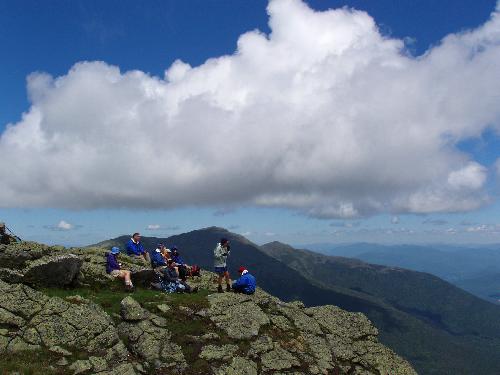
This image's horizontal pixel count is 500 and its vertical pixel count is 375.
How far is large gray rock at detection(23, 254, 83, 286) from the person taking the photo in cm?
2934

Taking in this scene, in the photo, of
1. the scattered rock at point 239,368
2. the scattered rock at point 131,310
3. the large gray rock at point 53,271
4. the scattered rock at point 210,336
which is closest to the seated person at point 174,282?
the scattered rock at point 131,310

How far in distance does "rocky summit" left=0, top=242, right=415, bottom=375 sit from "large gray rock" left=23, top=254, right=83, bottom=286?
69 millimetres

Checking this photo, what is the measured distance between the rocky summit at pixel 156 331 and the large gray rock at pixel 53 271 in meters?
0.07

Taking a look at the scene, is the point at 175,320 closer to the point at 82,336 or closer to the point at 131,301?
the point at 131,301

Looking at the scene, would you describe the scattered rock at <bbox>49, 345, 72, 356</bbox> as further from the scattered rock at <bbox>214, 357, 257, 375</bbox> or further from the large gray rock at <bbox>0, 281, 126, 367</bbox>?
the scattered rock at <bbox>214, 357, 257, 375</bbox>

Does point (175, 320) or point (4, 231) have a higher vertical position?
point (4, 231)

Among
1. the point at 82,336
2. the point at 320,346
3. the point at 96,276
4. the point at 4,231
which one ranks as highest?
the point at 4,231

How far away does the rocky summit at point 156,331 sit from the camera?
2266cm

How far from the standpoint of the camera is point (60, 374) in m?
20.5

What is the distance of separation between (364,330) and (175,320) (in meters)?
15.9

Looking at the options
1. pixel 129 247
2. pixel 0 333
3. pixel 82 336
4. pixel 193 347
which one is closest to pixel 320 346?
pixel 193 347

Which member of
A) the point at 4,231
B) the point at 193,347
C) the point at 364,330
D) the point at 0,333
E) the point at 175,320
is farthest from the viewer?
the point at 4,231

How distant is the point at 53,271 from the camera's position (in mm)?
30094

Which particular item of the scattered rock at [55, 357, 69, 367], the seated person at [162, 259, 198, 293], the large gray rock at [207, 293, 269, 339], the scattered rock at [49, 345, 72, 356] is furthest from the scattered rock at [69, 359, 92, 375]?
the seated person at [162, 259, 198, 293]
